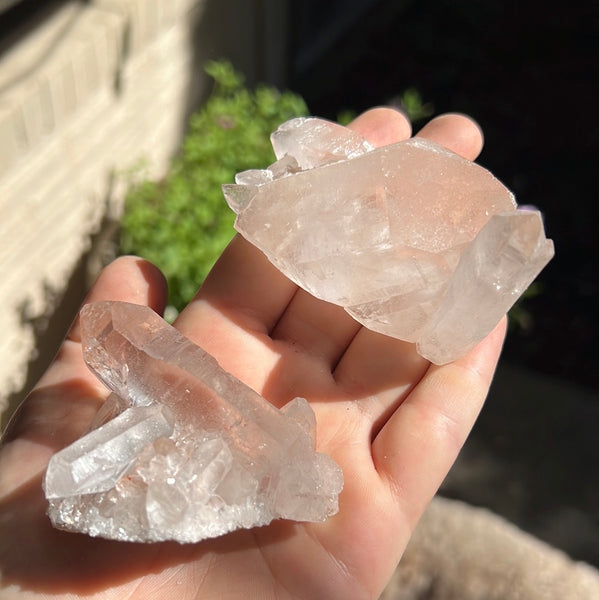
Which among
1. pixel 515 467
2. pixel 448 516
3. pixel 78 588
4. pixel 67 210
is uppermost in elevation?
pixel 78 588

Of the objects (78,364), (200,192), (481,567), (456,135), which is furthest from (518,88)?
(78,364)

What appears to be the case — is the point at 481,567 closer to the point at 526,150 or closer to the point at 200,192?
the point at 200,192

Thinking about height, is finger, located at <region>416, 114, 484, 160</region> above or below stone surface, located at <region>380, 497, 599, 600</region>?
above

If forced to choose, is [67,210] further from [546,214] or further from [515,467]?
[546,214]

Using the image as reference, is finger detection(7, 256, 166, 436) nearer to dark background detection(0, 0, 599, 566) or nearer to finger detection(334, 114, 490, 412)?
finger detection(334, 114, 490, 412)

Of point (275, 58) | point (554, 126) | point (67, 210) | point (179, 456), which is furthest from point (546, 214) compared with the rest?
point (179, 456)

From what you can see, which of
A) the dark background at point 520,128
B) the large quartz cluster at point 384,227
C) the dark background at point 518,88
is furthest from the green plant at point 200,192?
the dark background at point 518,88

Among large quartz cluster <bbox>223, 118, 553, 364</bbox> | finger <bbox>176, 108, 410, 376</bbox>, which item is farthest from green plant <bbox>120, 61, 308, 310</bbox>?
large quartz cluster <bbox>223, 118, 553, 364</bbox>
